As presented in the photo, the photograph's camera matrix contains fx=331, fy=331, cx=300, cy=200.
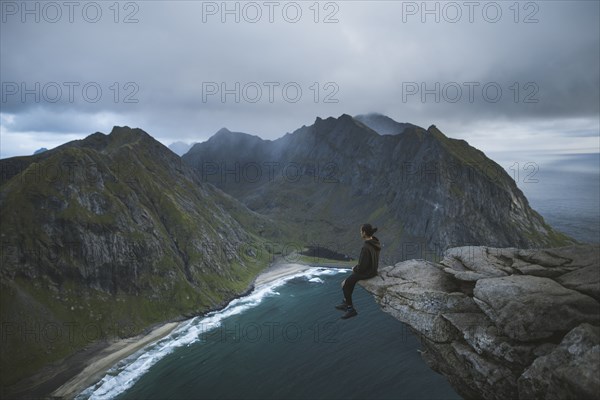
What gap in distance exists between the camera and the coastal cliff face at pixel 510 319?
13.0 m

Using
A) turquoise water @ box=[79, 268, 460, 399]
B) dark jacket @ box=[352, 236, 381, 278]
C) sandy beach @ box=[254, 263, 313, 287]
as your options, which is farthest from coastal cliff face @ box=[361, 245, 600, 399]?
sandy beach @ box=[254, 263, 313, 287]

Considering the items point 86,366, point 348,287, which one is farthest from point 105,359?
point 348,287

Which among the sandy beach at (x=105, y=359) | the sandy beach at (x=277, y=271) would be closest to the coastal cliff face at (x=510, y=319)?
the sandy beach at (x=105, y=359)

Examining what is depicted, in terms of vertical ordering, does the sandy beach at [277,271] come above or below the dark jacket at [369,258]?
below

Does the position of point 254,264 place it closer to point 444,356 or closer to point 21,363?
point 21,363

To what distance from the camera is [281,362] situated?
81.1 meters

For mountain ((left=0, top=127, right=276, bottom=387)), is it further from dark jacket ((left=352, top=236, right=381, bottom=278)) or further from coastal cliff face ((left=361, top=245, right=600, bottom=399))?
coastal cliff face ((left=361, top=245, right=600, bottom=399))

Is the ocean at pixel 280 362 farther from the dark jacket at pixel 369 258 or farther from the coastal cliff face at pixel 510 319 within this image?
the coastal cliff face at pixel 510 319

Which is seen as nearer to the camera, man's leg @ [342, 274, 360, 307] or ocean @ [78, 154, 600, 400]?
man's leg @ [342, 274, 360, 307]

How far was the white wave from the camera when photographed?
74875mm

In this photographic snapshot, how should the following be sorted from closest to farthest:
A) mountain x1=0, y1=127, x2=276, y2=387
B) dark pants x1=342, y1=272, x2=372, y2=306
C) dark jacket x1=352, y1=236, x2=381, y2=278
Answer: dark jacket x1=352, y1=236, x2=381, y2=278, dark pants x1=342, y1=272, x2=372, y2=306, mountain x1=0, y1=127, x2=276, y2=387

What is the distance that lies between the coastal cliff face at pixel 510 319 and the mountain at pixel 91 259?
331ft

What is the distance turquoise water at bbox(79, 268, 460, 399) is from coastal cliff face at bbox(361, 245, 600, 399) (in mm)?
54371

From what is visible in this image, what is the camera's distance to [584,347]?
494 inches
